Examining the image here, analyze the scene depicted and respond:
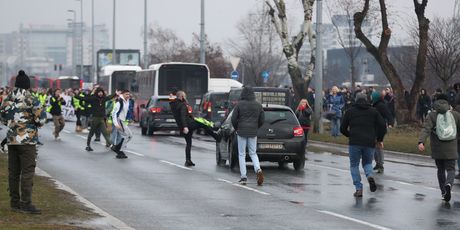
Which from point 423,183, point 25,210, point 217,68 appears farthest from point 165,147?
point 217,68

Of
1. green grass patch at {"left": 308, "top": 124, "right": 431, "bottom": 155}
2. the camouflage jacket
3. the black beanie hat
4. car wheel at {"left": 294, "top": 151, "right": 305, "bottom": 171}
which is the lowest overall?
green grass patch at {"left": 308, "top": 124, "right": 431, "bottom": 155}

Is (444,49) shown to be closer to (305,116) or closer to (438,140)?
(305,116)

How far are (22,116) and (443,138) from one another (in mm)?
6908

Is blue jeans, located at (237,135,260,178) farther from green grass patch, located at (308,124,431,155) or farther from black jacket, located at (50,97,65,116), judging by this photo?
black jacket, located at (50,97,65,116)

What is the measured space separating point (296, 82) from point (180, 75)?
681 centimetres

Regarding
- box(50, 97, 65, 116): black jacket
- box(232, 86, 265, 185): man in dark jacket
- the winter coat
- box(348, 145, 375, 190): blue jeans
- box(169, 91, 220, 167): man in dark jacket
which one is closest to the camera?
box(348, 145, 375, 190): blue jeans

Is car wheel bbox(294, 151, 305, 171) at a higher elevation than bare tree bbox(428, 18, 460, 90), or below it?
below

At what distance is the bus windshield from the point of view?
4834cm

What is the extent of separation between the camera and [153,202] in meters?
15.5

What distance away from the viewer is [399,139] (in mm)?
35875

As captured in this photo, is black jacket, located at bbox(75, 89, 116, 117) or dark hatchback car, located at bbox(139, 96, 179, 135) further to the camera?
dark hatchback car, located at bbox(139, 96, 179, 135)

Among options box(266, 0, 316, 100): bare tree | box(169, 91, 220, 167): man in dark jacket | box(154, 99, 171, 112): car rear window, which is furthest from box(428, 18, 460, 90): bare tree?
box(169, 91, 220, 167): man in dark jacket

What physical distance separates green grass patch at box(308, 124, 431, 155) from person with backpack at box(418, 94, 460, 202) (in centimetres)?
1202

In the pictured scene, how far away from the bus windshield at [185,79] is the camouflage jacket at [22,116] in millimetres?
35149
